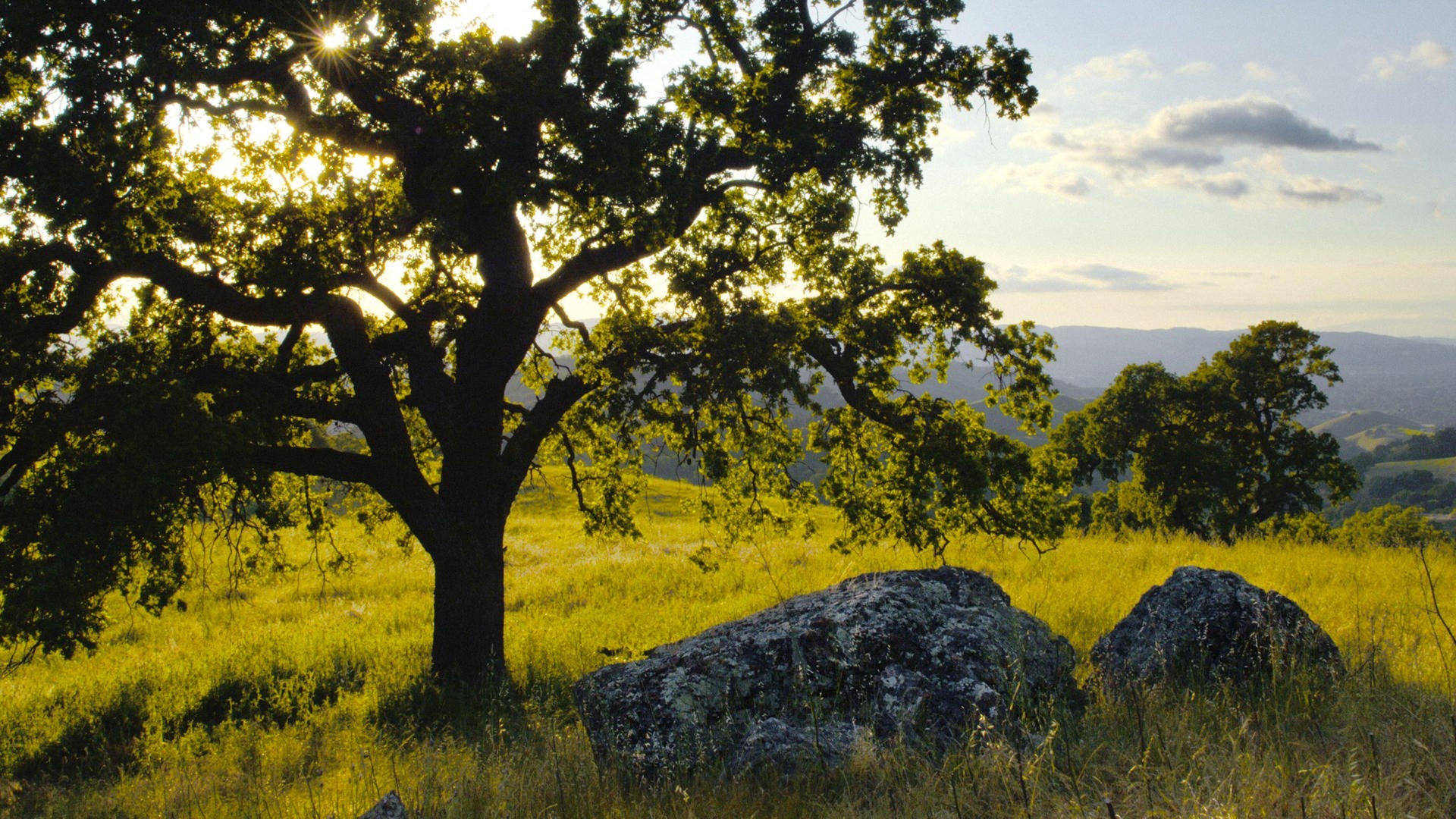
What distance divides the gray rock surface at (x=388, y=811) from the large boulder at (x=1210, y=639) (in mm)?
5430

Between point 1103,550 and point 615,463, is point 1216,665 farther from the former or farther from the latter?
point 1103,550

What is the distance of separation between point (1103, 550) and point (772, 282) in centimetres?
1116

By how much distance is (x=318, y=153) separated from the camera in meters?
9.66

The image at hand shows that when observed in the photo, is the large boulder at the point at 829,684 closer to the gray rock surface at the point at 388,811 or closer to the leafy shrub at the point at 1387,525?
the gray rock surface at the point at 388,811

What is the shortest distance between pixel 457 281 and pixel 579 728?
290 inches

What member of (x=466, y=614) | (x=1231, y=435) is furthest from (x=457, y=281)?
(x=1231, y=435)

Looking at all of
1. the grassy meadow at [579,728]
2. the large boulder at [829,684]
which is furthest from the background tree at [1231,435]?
the large boulder at [829,684]

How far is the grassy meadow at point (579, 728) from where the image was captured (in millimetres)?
4461

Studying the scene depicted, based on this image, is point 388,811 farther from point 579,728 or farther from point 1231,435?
point 1231,435

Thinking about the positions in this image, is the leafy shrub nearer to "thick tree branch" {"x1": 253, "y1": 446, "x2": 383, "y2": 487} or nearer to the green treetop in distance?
the green treetop in distance

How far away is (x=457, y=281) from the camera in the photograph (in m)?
12.4

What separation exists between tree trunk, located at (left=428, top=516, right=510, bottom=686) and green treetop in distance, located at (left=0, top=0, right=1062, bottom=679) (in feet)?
0.15

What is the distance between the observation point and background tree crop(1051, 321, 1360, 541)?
35000 mm

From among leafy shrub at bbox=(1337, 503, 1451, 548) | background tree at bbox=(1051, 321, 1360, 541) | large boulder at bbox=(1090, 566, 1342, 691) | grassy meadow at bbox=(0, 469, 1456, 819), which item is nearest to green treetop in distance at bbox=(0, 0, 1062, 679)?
grassy meadow at bbox=(0, 469, 1456, 819)
